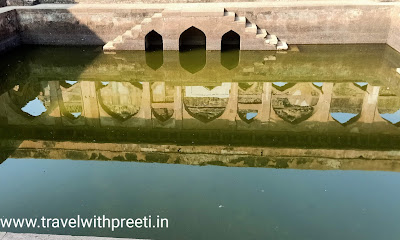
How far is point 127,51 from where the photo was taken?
1181 cm

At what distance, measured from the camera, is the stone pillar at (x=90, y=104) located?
26.2ft

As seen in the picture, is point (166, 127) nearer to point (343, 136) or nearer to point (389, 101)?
point (343, 136)

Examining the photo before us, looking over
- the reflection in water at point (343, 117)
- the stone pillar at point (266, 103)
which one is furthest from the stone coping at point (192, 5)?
the reflection in water at point (343, 117)

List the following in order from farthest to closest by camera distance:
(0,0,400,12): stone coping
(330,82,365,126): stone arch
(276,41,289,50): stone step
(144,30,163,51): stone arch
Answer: (144,30,163,51): stone arch, (0,0,400,12): stone coping, (276,41,289,50): stone step, (330,82,365,126): stone arch

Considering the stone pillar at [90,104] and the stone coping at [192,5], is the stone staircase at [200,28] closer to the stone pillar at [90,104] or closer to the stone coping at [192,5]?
the stone coping at [192,5]

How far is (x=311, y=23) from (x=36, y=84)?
27.3ft

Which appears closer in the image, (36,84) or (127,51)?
(36,84)

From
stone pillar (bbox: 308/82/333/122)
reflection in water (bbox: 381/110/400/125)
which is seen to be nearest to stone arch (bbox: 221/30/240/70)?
stone pillar (bbox: 308/82/333/122)

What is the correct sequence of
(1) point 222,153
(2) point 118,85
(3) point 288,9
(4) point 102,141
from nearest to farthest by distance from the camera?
1. (1) point 222,153
2. (4) point 102,141
3. (2) point 118,85
4. (3) point 288,9

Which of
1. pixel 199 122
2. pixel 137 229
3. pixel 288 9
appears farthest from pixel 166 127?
pixel 288 9

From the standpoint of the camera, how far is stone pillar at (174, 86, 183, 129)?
7913mm

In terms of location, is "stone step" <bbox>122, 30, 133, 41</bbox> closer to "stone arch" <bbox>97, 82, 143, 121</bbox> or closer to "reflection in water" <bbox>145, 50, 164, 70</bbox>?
"reflection in water" <bbox>145, 50, 164, 70</bbox>

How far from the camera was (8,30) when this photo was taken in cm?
1184

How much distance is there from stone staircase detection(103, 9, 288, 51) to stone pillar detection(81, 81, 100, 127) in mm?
2692
